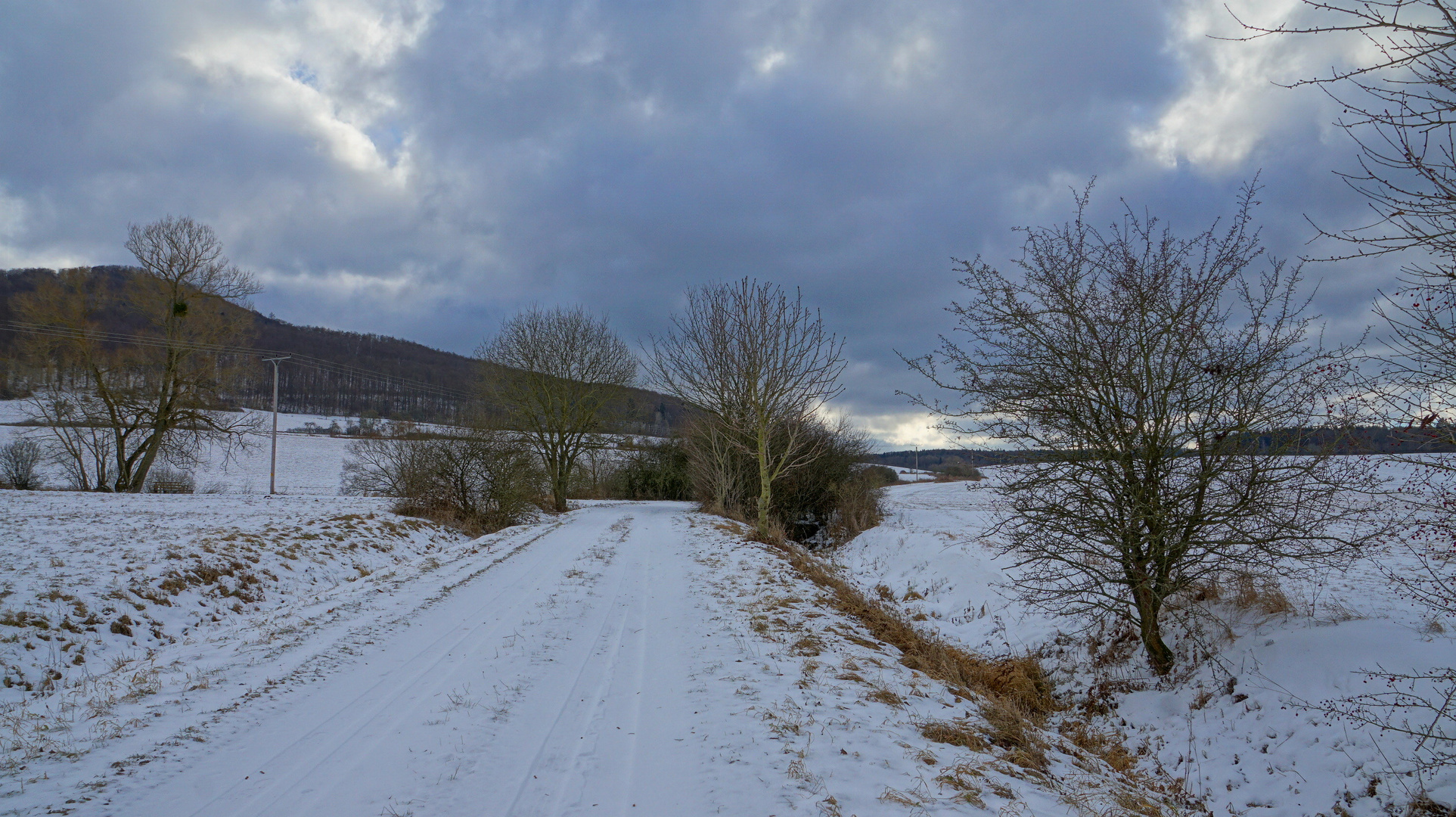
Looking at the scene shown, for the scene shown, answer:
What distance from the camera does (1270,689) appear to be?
18.4ft

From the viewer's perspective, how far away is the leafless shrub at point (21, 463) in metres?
25.5

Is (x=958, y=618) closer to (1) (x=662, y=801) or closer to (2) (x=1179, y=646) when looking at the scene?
(2) (x=1179, y=646)

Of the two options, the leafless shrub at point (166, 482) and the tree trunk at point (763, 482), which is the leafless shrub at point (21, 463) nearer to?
the leafless shrub at point (166, 482)

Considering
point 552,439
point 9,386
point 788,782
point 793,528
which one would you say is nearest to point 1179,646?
point 788,782

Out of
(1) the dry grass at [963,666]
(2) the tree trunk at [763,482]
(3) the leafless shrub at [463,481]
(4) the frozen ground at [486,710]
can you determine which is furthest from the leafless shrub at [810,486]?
(4) the frozen ground at [486,710]

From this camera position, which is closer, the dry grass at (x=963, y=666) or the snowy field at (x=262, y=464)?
the dry grass at (x=963, y=666)

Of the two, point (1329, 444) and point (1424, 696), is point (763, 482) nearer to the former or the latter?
point (1329, 444)

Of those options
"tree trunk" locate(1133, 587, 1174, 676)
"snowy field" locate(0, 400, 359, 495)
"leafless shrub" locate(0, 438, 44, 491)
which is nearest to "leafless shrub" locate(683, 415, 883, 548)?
"tree trunk" locate(1133, 587, 1174, 676)

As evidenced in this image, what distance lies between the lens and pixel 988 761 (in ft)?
13.8

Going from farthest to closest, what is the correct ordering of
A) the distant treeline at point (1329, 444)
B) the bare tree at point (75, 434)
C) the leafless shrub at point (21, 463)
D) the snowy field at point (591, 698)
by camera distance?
the leafless shrub at point (21, 463), the bare tree at point (75, 434), the distant treeline at point (1329, 444), the snowy field at point (591, 698)

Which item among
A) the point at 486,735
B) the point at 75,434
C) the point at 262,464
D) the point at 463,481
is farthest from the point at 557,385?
the point at 262,464

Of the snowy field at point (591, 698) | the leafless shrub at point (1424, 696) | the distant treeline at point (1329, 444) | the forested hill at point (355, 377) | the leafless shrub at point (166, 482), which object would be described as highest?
the forested hill at point (355, 377)

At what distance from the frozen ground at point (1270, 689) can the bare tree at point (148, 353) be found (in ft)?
102

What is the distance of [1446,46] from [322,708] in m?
8.43
